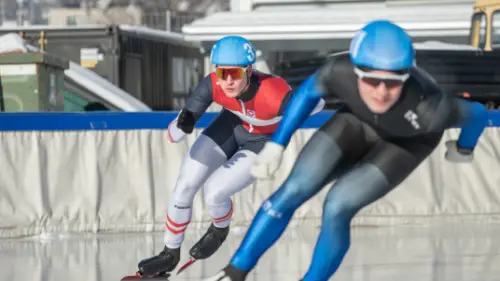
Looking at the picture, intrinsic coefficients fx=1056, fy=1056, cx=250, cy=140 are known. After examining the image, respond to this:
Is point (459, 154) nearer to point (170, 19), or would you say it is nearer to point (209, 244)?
point (209, 244)

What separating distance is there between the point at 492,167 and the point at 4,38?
8.34m

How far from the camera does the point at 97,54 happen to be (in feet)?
79.1

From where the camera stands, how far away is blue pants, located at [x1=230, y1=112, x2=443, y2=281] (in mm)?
5688

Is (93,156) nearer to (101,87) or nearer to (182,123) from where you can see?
(182,123)

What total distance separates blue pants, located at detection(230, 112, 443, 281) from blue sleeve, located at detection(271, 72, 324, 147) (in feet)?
0.45

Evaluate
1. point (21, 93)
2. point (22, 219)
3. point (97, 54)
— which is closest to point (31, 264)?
point (22, 219)

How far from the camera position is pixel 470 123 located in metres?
5.87

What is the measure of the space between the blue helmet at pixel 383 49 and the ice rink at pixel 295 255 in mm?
2807

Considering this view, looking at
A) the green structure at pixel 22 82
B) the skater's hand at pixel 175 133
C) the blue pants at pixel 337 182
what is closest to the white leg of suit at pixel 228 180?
the skater's hand at pixel 175 133

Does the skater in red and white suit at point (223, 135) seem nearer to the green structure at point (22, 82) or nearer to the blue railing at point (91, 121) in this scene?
the blue railing at point (91, 121)

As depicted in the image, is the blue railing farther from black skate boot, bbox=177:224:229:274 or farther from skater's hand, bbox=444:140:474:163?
skater's hand, bbox=444:140:474:163

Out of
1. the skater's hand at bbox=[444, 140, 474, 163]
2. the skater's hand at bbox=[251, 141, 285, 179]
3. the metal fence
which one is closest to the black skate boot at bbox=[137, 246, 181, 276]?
the skater's hand at bbox=[251, 141, 285, 179]

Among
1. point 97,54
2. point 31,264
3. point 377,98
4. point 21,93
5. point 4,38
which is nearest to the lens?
point 377,98

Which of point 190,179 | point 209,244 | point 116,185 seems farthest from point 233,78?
point 116,185
